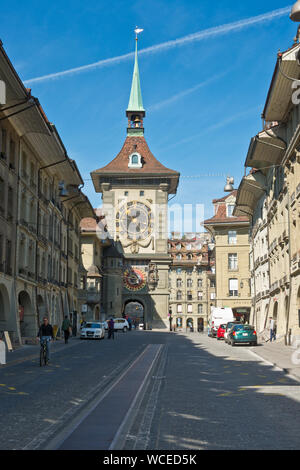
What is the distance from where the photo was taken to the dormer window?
96.8 metres

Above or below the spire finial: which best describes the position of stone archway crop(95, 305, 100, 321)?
below

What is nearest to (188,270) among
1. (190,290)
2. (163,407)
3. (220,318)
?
(190,290)

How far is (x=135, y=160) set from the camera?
97.8 meters

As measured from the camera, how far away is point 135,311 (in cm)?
13588

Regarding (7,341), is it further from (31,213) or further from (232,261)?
(232,261)

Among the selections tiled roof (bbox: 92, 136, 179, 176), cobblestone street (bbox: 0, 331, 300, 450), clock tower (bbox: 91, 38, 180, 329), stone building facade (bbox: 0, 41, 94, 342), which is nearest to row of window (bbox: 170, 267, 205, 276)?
clock tower (bbox: 91, 38, 180, 329)

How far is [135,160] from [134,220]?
1131cm

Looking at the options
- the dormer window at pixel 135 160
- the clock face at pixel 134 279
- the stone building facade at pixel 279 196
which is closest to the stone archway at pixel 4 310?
the stone building facade at pixel 279 196

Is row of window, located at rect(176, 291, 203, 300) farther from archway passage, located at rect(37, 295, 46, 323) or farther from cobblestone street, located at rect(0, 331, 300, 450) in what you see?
cobblestone street, located at rect(0, 331, 300, 450)

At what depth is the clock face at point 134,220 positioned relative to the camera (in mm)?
92125

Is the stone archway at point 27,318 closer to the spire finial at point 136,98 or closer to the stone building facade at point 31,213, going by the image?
the stone building facade at point 31,213

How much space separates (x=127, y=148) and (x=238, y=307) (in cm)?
4019
